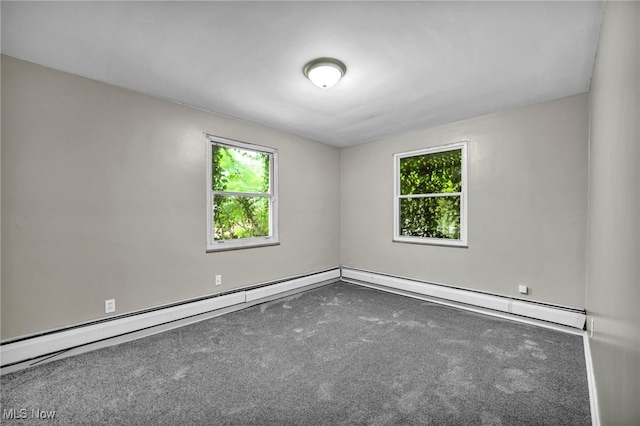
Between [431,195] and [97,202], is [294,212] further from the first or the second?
[97,202]

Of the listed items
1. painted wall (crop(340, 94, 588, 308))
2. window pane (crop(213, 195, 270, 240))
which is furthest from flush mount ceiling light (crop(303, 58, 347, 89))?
painted wall (crop(340, 94, 588, 308))

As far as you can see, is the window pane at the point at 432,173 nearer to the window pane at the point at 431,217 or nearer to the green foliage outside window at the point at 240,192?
the window pane at the point at 431,217

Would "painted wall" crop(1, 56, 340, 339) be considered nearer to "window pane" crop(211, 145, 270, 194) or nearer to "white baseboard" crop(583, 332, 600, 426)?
"window pane" crop(211, 145, 270, 194)

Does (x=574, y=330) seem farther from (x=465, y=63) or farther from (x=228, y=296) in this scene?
(x=228, y=296)

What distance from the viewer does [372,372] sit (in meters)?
2.18

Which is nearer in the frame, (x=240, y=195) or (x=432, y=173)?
(x=240, y=195)

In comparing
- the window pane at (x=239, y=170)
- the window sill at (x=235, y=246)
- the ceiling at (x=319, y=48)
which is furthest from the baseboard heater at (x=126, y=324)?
the ceiling at (x=319, y=48)

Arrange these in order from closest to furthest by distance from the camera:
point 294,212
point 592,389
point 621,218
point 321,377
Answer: point 621,218, point 592,389, point 321,377, point 294,212

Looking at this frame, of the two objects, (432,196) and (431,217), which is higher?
(432,196)

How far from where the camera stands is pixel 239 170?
3887 mm

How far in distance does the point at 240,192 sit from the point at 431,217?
9.26 feet

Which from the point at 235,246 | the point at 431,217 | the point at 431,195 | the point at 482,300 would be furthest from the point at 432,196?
the point at 235,246

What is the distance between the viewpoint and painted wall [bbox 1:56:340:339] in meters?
2.29

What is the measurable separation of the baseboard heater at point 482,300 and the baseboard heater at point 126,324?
1.42 metres
